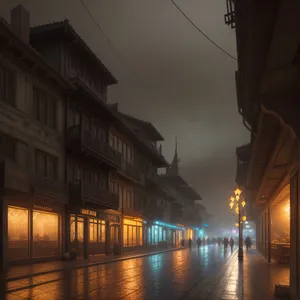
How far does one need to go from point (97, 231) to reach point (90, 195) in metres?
5.69

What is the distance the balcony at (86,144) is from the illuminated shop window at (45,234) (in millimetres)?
4875

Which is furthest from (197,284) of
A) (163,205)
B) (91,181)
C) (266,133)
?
(163,205)

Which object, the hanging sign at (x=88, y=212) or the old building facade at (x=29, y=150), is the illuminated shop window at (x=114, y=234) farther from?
the old building facade at (x=29, y=150)

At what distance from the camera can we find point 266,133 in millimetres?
10117

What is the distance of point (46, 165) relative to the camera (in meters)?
27.8

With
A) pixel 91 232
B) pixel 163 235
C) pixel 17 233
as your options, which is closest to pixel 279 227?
pixel 91 232

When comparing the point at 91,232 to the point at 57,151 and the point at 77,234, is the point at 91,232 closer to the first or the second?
the point at 77,234

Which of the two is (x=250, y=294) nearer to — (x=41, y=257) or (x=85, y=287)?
(x=85, y=287)

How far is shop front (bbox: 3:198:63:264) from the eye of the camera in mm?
23344

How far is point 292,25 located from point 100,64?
1227 inches

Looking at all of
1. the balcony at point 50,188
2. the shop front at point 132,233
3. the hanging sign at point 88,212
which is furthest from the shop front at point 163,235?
the balcony at point 50,188

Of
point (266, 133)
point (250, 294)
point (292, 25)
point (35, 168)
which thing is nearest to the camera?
point (292, 25)

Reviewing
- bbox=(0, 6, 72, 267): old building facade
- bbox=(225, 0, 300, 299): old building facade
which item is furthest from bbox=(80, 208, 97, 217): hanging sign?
bbox=(225, 0, 300, 299): old building facade

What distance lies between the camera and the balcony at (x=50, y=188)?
82.2 feet
